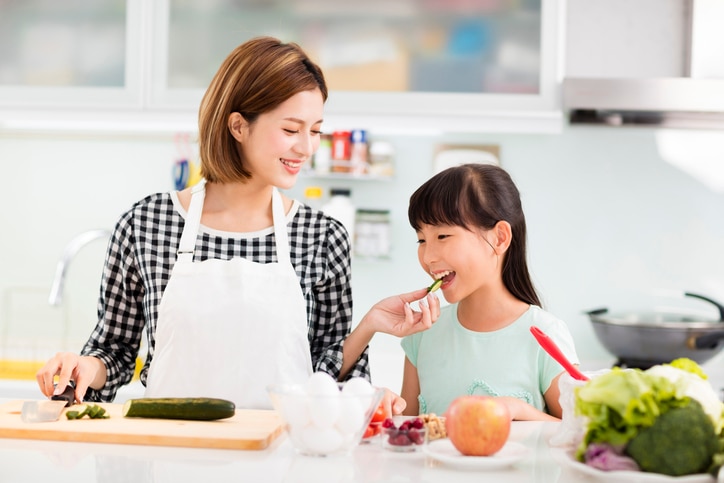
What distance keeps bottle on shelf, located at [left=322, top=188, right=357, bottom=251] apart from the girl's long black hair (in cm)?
119

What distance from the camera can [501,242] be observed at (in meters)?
1.76

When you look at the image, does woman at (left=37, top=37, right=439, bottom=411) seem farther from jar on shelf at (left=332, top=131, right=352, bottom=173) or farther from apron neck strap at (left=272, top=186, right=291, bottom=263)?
jar on shelf at (left=332, top=131, right=352, bottom=173)

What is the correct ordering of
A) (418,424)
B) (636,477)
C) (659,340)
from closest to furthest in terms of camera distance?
(636,477) < (418,424) < (659,340)

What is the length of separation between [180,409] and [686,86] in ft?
6.24

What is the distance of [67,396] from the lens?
1.42 meters

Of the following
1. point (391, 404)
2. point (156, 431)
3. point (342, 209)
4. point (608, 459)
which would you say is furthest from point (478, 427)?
point (342, 209)

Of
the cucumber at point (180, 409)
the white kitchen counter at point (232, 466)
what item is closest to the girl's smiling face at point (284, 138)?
the cucumber at point (180, 409)

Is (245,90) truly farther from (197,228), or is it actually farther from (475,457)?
(475,457)

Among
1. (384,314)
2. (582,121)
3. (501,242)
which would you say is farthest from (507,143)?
(384,314)

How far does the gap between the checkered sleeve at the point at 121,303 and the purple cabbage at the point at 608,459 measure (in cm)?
97

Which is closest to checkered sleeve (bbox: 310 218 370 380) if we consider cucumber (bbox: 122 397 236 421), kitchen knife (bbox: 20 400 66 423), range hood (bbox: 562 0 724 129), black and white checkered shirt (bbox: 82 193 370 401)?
black and white checkered shirt (bbox: 82 193 370 401)

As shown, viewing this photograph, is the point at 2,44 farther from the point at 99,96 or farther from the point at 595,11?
the point at 595,11

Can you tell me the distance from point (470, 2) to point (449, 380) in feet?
4.62

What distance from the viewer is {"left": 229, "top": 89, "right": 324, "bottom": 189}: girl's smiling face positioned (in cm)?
167
